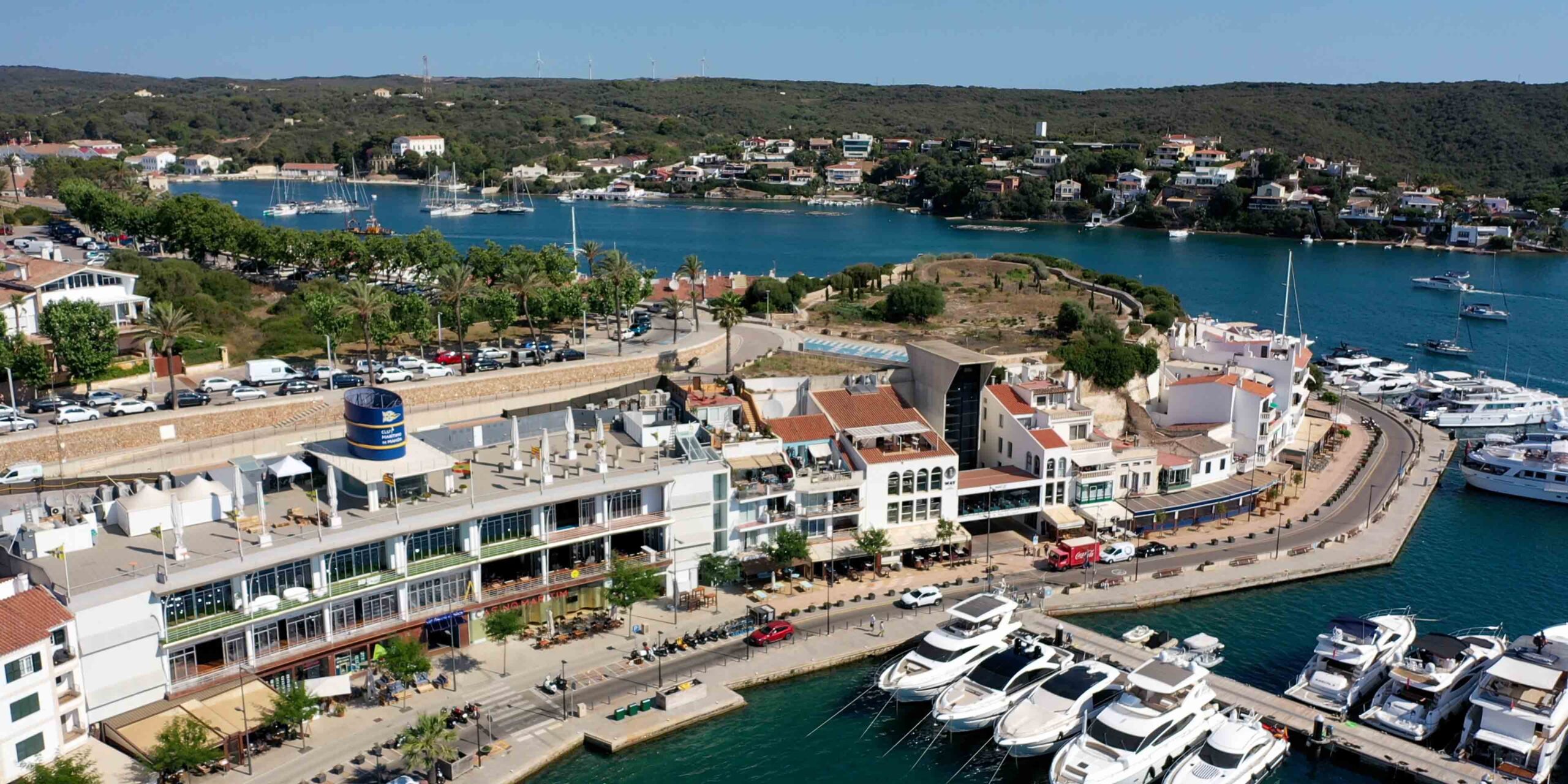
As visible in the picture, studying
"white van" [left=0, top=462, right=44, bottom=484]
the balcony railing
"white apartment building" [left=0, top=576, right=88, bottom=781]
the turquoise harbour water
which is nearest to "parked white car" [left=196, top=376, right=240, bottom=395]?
"white van" [left=0, top=462, right=44, bottom=484]

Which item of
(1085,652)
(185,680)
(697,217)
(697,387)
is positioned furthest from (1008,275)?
(697,217)

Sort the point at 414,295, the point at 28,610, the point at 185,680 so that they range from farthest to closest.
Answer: the point at 414,295, the point at 185,680, the point at 28,610

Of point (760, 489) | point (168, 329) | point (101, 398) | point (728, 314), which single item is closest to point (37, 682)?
point (760, 489)

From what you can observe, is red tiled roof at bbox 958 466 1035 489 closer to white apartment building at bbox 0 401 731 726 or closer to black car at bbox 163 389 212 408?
white apartment building at bbox 0 401 731 726

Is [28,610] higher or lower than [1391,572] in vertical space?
higher

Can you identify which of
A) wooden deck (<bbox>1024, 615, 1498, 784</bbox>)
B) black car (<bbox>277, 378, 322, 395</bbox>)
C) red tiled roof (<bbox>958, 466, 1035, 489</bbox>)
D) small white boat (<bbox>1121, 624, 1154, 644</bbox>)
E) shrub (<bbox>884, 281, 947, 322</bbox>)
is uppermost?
shrub (<bbox>884, 281, 947, 322</bbox>)

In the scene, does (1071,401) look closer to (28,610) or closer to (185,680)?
(185,680)

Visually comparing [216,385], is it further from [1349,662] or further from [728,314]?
[1349,662]
